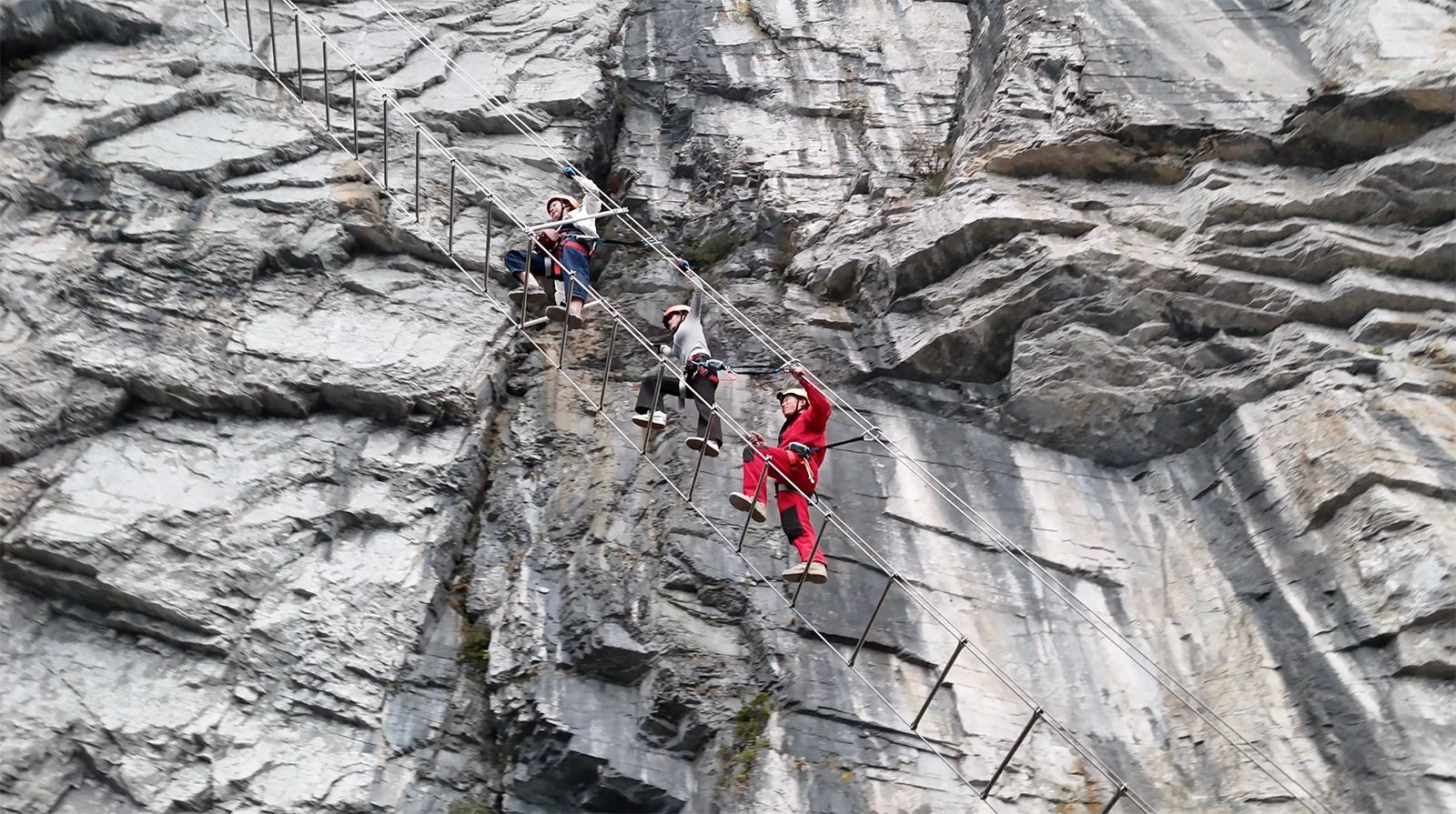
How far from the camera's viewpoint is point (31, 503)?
9.34 metres

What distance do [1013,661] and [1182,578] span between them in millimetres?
1696

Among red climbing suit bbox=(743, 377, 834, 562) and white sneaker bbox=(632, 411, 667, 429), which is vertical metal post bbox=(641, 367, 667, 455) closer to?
white sneaker bbox=(632, 411, 667, 429)

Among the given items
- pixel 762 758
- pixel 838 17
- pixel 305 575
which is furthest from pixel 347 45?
pixel 762 758

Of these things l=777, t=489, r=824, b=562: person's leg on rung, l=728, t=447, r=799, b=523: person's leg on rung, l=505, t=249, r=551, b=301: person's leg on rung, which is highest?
l=505, t=249, r=551, b=301: person's leg on rung

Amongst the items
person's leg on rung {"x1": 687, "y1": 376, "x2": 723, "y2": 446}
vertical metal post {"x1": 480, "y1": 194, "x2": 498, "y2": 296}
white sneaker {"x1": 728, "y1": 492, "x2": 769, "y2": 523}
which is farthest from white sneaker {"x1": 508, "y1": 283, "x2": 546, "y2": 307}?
white sneaker {"x1": 728, "y1": 492, "x2": 769, "y2": 523}

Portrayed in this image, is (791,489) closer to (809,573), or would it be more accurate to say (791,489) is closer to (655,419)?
(809,573)

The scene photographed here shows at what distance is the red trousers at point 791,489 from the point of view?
28.2ft

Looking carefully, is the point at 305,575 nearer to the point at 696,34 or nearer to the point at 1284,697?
the point at 1284,697

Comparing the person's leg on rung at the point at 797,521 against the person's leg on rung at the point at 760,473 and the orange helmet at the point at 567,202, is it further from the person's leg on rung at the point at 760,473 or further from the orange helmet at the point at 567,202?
the orange helmet at the point at 567,202

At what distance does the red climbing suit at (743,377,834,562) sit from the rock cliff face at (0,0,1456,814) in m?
0.96

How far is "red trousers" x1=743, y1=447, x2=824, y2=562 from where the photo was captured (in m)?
8.61

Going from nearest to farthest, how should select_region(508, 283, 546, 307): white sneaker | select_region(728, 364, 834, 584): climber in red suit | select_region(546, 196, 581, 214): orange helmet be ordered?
select_region(728, 364, 834, 584): climber in red suit → select_region(508, 283, 546, 307): white sneaker → select_region(546, 196, 581, 214): orange helmet

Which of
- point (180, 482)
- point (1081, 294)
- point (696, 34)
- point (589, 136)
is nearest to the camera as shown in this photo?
point (180, 482)

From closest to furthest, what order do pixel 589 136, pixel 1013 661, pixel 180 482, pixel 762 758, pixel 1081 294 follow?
pixel 762 758 → pixel 1013 661 → pixel 180 482 → pixel 1081 294 → pixel 589 136
